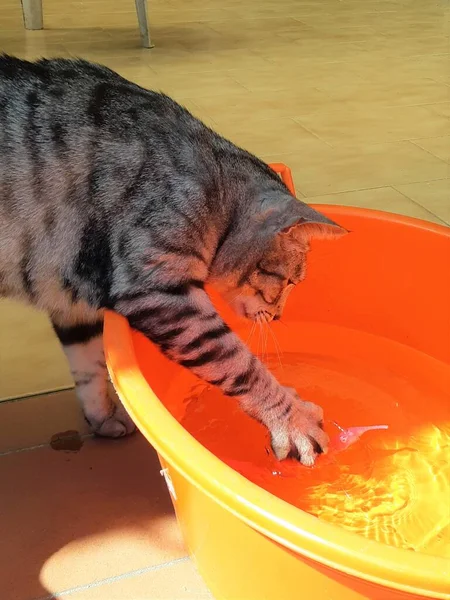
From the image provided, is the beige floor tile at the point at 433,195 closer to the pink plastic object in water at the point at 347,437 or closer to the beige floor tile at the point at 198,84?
the pink plastic object in water at the point at 347,437

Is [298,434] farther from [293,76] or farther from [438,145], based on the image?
Result: [293,76]

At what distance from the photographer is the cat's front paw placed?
1233 millimetres

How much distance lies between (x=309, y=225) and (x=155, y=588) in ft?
2.11

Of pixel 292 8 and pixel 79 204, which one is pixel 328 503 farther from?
pixel 292 8

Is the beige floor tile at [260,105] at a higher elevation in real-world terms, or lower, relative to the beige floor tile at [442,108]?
higher

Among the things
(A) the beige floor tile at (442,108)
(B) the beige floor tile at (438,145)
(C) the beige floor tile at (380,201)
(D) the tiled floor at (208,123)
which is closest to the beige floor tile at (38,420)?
(D) the tiled floor at (208,123)

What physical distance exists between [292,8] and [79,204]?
4.42 metres

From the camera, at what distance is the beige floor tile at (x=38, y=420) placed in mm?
1448

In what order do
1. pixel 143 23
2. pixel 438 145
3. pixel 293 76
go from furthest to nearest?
pixel 143 23 → pixel 293 76 → pixel 438 145

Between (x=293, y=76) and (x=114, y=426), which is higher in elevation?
(x=293, y=76)

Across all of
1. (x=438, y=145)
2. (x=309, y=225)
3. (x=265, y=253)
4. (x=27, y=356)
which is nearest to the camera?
(x=309, y=225)

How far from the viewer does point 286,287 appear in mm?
1324

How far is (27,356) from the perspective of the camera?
5.56 feet

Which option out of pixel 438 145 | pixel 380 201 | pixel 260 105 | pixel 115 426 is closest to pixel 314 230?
pixel 115 426
